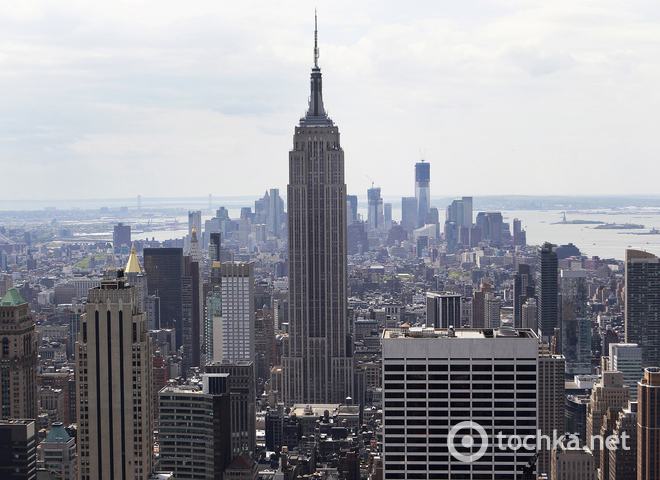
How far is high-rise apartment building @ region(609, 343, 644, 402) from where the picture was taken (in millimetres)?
21591

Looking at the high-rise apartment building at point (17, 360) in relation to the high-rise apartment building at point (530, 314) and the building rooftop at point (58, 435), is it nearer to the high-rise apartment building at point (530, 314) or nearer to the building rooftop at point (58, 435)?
the building rooftop at point (58, 435)

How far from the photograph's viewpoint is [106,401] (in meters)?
14.1

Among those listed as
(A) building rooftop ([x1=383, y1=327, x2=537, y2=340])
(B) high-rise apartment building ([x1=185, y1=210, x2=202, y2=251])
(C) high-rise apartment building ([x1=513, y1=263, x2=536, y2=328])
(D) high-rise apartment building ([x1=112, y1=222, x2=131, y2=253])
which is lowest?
(C) high-rise apartment building ([x1=513, y1=263, x2=536, y2=328])

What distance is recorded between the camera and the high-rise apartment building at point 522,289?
102ft

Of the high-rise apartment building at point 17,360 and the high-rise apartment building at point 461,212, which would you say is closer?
the high-rise apartment building at point 17,360

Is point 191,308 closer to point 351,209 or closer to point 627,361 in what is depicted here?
point 351,209

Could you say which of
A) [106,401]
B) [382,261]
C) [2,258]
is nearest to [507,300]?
[382,261]

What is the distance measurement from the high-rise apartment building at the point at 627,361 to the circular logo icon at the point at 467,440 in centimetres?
937

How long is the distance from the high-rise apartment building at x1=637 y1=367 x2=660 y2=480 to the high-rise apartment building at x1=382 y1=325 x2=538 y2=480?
6257 mm

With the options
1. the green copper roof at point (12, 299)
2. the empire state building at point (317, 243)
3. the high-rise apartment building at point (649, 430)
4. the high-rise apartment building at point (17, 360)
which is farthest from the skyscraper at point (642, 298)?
the green copper roof at point (12, 299)

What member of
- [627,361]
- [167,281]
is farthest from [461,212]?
[627,361]

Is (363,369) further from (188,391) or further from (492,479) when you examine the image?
(492,479)

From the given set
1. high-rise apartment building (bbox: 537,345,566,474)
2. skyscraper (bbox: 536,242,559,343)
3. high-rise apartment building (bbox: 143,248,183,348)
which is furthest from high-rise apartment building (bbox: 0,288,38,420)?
skyscraper (bbox: 536,242,559,343)

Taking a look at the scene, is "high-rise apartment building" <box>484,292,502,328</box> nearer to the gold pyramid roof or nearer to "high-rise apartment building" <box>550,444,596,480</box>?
the gold pyramid roof
